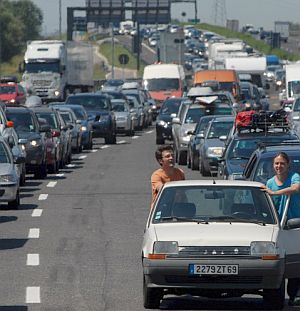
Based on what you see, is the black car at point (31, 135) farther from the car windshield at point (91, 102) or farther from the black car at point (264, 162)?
the car windshield at point (91, 102)

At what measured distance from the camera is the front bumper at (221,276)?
13422 millimetres

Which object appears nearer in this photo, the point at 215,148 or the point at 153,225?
the point at 153,225

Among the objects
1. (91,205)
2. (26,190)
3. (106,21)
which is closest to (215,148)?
(26,190)

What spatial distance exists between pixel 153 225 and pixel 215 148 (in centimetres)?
1917

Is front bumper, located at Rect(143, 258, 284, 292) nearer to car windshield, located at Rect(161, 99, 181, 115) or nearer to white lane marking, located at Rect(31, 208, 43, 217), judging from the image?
white lane marking, located at Rect(31, 208, 43, 217)

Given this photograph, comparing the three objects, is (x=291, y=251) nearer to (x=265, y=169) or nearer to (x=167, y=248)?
(x=167, y=248)

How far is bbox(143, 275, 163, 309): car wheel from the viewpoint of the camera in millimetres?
13711

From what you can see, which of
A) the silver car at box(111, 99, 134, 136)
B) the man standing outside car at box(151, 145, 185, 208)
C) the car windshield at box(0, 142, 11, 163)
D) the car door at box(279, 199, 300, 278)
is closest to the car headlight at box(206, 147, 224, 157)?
the car windshield at box(0, 142, 11, 163)

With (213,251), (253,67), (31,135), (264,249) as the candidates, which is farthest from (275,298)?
(253,67)

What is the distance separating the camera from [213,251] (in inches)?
532

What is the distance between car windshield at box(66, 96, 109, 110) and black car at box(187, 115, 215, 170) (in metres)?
14.6

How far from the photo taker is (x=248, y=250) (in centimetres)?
1353

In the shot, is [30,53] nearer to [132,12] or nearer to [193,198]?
[132,12]

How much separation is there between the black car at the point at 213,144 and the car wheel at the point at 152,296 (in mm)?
17381
